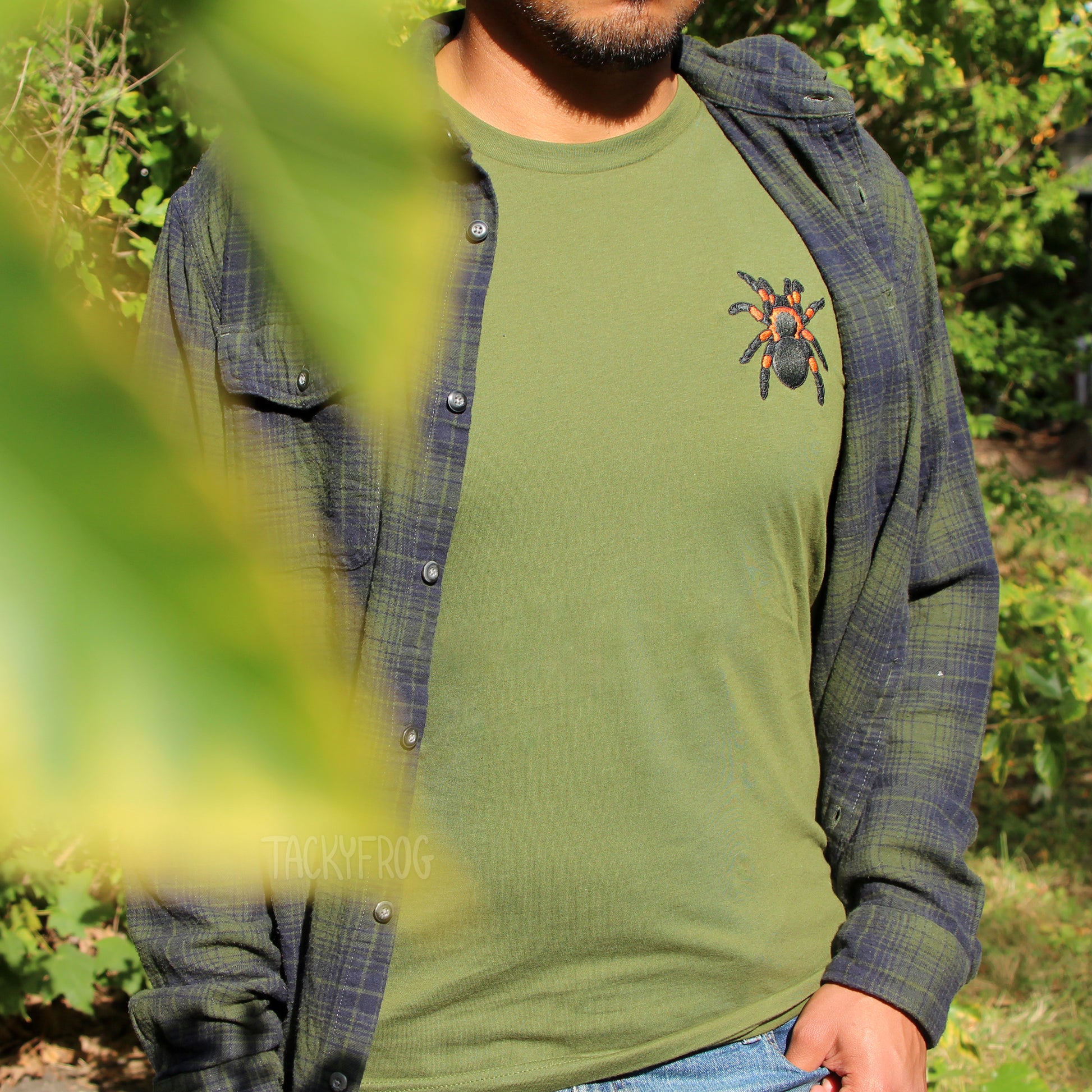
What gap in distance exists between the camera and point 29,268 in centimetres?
17

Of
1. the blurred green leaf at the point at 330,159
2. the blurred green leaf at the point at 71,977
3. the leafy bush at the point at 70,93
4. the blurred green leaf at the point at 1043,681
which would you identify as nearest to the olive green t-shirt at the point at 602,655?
the leafy bush at the point at 70,93

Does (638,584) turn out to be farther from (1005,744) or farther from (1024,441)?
(1024,441)

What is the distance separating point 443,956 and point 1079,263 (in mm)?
9655

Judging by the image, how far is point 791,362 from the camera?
1.54 m

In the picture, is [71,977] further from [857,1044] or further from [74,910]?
[857,1044]

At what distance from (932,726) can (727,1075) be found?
2.00 ft

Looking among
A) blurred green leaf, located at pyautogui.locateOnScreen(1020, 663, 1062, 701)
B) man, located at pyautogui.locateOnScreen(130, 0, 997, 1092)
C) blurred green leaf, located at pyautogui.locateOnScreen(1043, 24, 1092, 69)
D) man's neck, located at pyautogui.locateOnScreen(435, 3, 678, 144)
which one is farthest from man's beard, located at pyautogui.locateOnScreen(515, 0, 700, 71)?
blurred green leaf, located at pyautogui.locateOnScreen(1020, 663, 1062, 701)

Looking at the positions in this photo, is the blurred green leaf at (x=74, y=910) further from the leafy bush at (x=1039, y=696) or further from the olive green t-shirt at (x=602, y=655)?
the leafy bush at (x=1039, y=696)

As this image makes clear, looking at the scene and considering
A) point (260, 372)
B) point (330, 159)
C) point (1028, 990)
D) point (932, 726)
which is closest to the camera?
point (330, 159)

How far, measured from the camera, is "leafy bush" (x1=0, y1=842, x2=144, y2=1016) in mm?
2906

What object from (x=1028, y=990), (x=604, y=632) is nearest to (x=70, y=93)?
(x=604, y=632)

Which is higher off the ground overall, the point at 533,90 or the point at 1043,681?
the point at 533,90

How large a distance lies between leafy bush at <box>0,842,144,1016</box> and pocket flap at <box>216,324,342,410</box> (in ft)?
6.51

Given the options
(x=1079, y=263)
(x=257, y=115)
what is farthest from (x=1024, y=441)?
(x=257, y=115)
